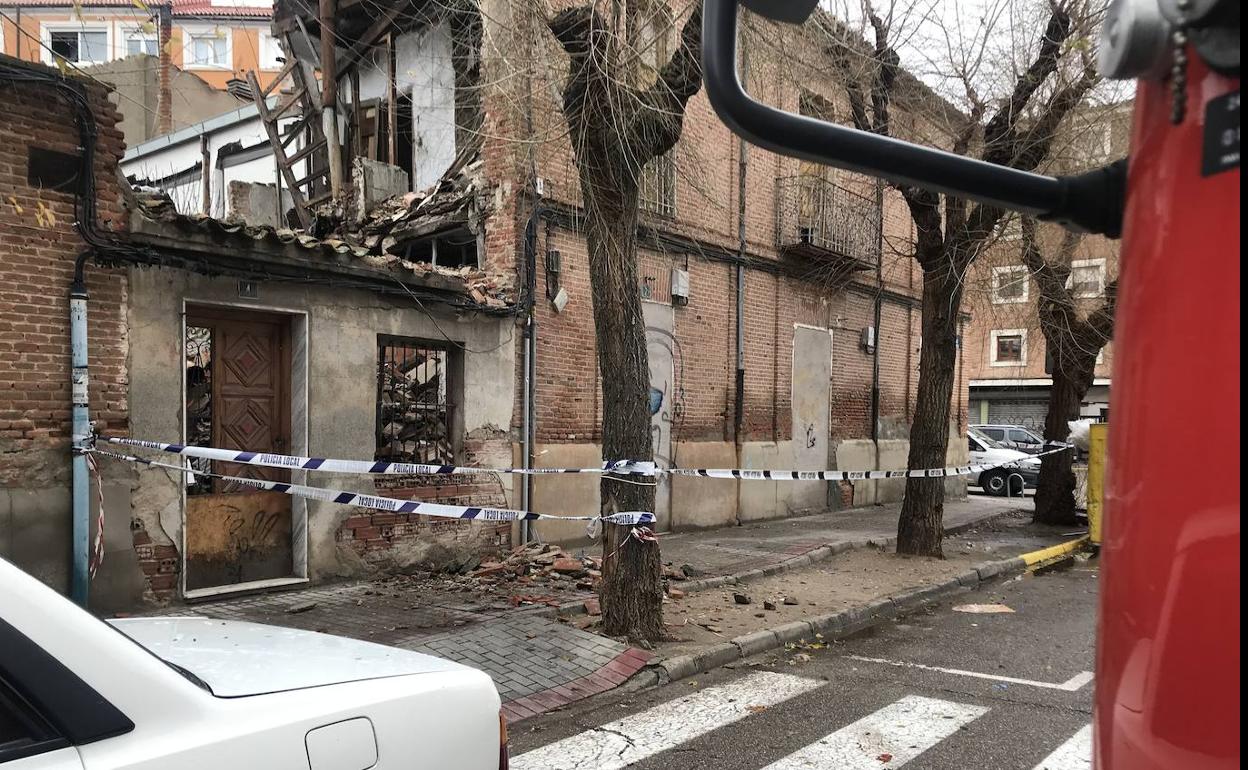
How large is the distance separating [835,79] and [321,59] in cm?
766

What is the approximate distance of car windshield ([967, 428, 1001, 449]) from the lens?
23.2 m

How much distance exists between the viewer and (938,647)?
279 inches

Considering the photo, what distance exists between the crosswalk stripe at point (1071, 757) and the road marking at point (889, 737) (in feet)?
1.83

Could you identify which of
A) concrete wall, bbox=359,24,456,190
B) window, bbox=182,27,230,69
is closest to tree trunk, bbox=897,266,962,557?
concrete wall, bbox=359,24,456,190

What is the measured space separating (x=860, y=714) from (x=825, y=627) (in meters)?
2.35

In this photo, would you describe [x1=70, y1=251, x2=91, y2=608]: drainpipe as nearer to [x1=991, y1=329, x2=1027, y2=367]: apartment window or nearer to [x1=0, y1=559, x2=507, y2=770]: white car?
[x1=0, y1=559, x2=507, y2=770]: white car

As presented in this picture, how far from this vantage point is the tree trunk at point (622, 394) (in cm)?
666

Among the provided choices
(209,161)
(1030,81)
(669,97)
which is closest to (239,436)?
(669,97)

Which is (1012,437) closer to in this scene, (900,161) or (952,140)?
(952,140)

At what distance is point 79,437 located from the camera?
21.9 feet

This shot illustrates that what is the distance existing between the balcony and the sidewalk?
21.3 ft

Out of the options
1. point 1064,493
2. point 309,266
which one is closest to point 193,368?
point 309,266

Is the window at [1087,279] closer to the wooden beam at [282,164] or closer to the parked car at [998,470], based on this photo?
the parked car at [998,470]

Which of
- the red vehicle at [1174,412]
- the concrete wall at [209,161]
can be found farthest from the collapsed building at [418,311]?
the red vehicle at [1174,412]
